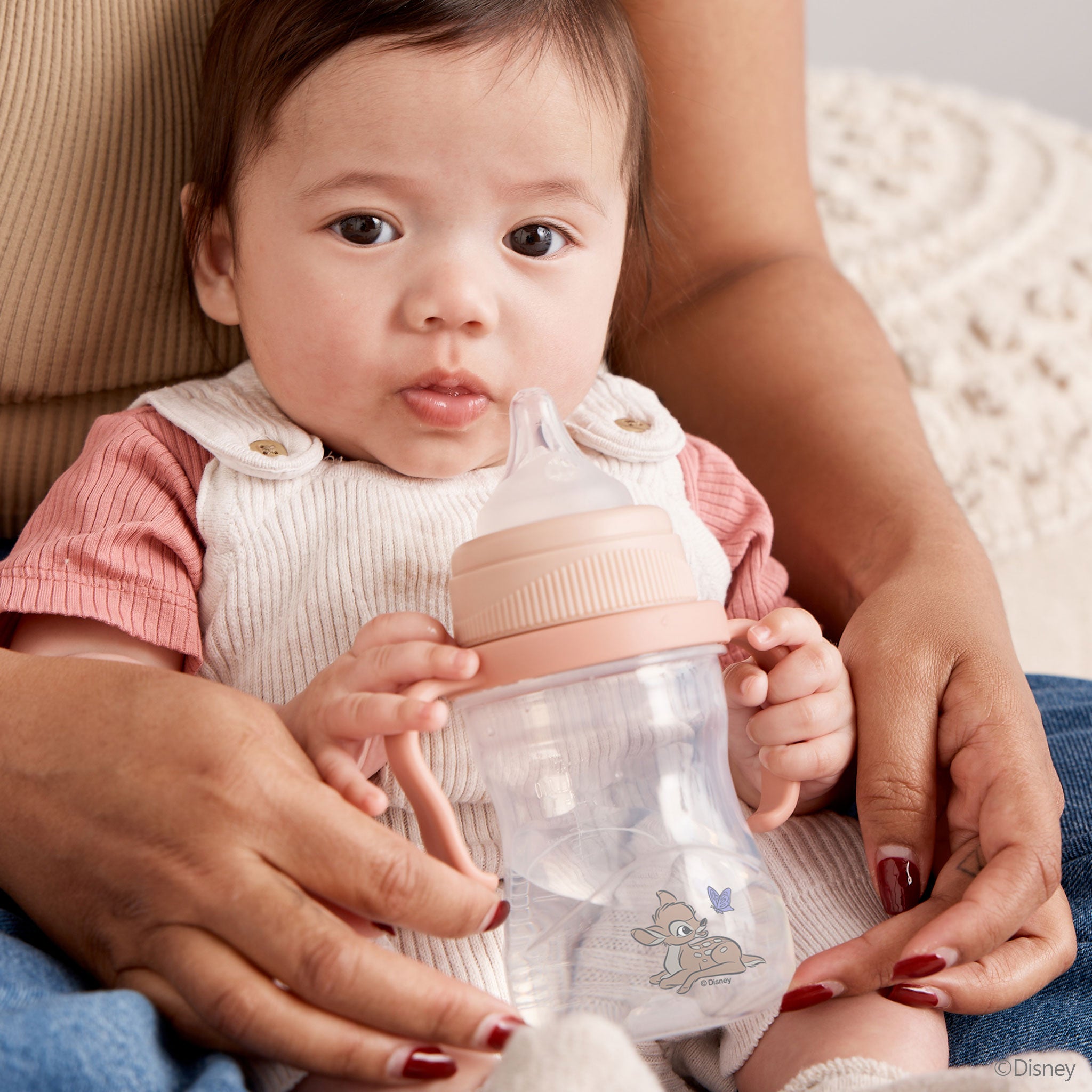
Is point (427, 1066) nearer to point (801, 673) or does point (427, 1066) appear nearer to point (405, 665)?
point (405, 665)

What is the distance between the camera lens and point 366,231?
37.6 inches

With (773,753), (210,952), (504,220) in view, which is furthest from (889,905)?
(504,220)

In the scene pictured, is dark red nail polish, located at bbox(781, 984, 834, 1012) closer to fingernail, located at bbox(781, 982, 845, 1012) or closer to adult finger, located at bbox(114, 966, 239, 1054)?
fingernail, located at bbox(781, 982, 845, 1012)

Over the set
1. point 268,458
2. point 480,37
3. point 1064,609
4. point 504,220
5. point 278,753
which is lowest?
point 1064,609

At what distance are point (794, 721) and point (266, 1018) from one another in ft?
1.48

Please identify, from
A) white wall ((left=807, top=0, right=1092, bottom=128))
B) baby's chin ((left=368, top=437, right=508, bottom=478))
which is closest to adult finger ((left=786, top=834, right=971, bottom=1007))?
baby's chin ((left=368, top=437, right=508, bottom=478))

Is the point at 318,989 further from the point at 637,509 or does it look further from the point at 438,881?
the point at 637,509

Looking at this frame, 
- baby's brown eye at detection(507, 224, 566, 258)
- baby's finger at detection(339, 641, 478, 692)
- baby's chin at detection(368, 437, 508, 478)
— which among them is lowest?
baby's finger at detection(339, 641, 478, 692)

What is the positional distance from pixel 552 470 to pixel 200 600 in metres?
0.36

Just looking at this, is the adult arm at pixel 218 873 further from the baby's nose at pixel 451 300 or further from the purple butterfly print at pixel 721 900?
the baby's nose at pixel 451 300

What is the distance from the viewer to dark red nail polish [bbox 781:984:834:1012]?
85 centimetres

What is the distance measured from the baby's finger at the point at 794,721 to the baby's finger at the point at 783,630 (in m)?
0.05

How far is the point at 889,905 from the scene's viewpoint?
92 cm

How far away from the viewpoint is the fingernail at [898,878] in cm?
91
